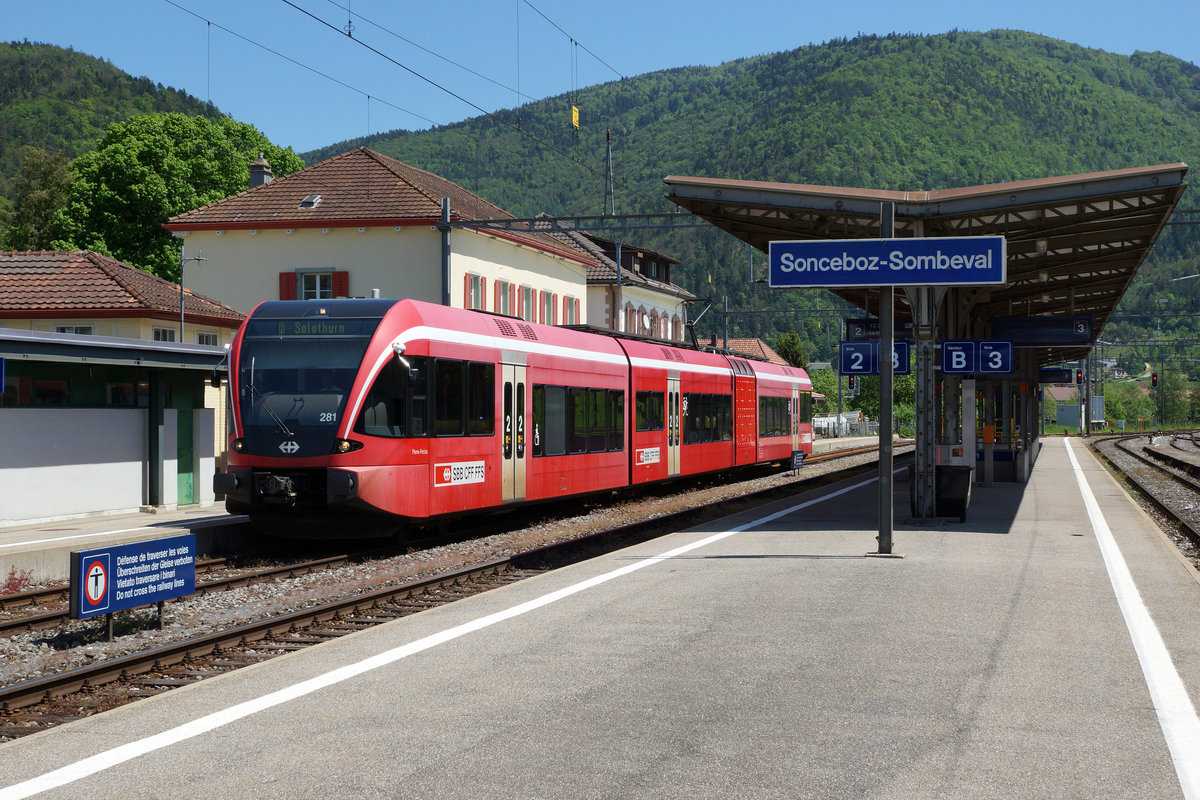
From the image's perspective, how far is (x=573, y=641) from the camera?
877 centimetres

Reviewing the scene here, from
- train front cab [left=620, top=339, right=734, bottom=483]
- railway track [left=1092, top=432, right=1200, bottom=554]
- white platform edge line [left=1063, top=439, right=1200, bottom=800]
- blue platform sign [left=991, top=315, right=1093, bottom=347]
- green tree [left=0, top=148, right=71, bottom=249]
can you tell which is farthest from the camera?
green tree [left=0, top=148, right=71, bottom=249]

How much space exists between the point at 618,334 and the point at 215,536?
9224 mm

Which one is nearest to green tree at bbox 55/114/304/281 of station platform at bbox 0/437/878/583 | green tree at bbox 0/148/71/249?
green tree at bbox 0/148/71/249

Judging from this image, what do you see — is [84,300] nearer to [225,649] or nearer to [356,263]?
[356,263]

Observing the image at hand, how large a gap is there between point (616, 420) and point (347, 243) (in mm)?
20250

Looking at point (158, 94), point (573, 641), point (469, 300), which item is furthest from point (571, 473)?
point (158, 94)

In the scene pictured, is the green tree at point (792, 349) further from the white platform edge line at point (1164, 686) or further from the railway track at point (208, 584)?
the white platform edge line at point (1164, 686)

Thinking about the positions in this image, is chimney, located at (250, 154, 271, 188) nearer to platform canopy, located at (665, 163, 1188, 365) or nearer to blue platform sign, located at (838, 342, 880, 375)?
platform canopy, located at (665, 163, 1188, 365)

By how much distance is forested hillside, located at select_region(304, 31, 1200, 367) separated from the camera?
132000mm

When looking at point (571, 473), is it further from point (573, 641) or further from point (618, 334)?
point (573, 641)

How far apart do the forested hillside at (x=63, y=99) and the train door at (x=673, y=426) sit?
2514 inches

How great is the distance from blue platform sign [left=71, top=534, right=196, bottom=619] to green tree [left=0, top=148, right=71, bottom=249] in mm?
59470

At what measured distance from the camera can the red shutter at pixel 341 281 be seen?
129 ft

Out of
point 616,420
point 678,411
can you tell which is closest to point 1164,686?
point 616,420
